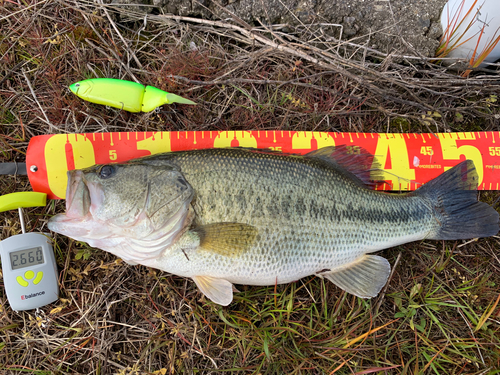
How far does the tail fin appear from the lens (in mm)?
2752

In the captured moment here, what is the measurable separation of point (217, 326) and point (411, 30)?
3606mm

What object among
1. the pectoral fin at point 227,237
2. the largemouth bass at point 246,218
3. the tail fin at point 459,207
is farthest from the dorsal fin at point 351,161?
the pectoral fin at point 227,237

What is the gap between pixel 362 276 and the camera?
267 cm

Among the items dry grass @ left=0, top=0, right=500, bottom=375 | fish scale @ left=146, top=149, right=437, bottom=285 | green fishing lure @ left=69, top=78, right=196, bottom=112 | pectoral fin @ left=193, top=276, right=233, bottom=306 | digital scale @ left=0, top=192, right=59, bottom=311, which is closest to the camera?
fish scale @ left=146, top=149, right=437, bottom=285

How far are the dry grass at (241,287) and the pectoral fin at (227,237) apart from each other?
0.70 meters

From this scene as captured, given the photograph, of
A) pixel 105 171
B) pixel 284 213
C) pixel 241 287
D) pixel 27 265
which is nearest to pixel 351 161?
pixel 284 213

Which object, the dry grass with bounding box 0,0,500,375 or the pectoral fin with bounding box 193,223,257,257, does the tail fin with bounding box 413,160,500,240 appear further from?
the pectoral fin with bounding box 193,223,257,257

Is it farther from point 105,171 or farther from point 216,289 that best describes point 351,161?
point 105,171

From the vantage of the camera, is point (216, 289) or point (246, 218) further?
point (216, 289)

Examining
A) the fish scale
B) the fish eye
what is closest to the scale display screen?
the fish eye

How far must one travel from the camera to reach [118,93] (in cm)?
282

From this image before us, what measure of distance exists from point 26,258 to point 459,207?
4.03 metres

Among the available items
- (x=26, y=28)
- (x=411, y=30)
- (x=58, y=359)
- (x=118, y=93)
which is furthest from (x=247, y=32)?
(x=58, y=359)

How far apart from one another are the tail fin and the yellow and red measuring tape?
0.94ft
